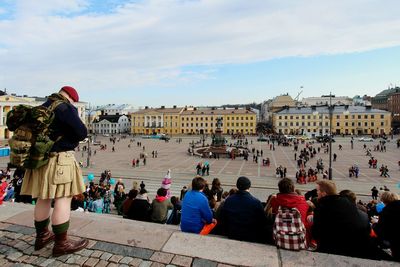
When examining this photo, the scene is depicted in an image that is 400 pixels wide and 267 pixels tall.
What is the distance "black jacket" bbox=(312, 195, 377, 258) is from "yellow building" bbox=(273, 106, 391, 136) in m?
88.4

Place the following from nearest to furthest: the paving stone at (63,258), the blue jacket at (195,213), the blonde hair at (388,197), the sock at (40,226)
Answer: the paving stone at (63,258)
the sock at (40,226)
the blue jacket at (195,213)
the blonde hair at (388,197)

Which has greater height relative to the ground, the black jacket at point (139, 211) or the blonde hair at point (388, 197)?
the blonde hair at point (388, 197)

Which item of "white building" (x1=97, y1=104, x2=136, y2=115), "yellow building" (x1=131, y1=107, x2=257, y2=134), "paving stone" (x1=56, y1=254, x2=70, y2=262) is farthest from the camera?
"white building" (x1=97, y1=104, x2=136, y2=115)

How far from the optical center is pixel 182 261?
3035 millimetres

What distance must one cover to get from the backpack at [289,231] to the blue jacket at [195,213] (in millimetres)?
1092

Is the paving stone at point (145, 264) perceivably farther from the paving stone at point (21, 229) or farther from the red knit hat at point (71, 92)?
the red knit hat at point (71, 92)

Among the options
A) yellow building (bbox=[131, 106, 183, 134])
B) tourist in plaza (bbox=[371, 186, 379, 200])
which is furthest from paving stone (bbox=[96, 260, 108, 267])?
yellow building (bbox=[131, 106, 183, 134])

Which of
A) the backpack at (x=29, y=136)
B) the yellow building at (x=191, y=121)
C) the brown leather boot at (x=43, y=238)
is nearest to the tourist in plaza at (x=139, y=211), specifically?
the brown leather boot at (x=43, y=238)

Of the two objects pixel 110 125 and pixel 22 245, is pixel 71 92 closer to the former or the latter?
pixel 22 245

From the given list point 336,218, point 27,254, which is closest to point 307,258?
point 336,218

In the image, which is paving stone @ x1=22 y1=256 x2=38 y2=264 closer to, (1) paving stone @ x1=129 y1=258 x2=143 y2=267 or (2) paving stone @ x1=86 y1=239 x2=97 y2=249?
(2) paving stone @ x1=86 y1=239 x2=97 y2=249

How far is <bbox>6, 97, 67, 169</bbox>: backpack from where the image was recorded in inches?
118

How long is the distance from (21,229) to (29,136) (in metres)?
1.74

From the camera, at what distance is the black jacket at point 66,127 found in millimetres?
3205
